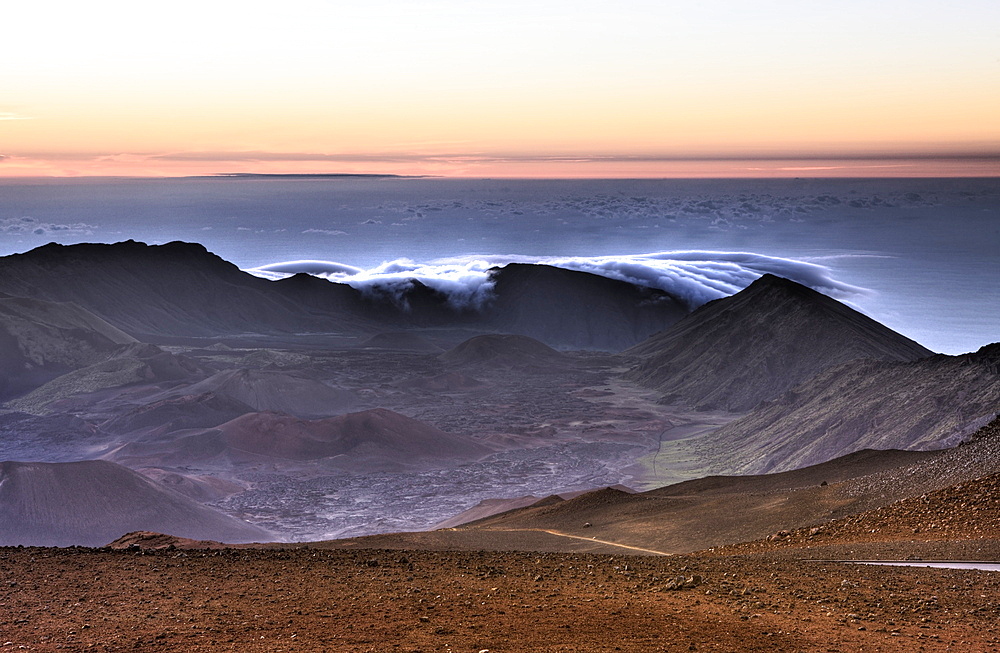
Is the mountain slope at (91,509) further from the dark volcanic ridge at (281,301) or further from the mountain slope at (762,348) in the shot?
the dark volcanic ridge at (281,301)

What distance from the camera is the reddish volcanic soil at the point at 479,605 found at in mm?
10219

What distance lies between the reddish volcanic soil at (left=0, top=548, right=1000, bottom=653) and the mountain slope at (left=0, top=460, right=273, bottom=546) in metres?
37.8

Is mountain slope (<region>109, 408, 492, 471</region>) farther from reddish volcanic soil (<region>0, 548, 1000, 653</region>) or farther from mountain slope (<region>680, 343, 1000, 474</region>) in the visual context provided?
reddish volcanic soil (<region>0, 548, 1000, 653</region>)

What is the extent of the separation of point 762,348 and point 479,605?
94160 millimetres

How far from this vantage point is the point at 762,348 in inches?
3991

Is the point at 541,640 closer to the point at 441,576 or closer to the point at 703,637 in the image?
the point at 703,637


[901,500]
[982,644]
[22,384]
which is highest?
[982,644]

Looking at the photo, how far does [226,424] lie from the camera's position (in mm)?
82250

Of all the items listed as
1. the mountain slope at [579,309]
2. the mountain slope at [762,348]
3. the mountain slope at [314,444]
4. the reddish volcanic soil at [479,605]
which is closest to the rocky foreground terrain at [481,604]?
the reddish volcanic soil at [479,605]

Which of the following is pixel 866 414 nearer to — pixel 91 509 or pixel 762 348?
pixel 762 348

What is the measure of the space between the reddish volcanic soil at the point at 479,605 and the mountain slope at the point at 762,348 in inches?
3201

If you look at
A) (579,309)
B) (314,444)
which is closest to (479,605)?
(314,444)

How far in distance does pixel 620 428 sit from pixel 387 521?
3508 centimetres

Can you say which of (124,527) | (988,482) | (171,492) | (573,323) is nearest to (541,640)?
(988,482)
